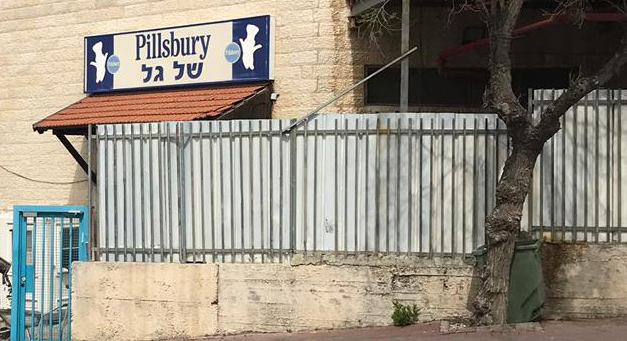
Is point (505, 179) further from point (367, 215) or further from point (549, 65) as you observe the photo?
point (549, 65)

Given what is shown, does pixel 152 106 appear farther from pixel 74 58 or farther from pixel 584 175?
pixel 584 175

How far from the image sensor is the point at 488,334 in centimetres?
750

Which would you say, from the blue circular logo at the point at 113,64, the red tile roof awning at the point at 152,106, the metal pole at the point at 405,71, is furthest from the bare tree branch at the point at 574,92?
the blue circular logo at the point at 113,64

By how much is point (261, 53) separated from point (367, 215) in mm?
4137

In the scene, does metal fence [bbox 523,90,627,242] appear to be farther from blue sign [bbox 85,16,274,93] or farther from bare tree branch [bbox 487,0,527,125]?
blue sign [bbox 85,16,274,93]

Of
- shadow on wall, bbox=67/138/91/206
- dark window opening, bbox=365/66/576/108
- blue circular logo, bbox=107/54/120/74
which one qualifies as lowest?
shadow on wall, bbox=67/138/91/206

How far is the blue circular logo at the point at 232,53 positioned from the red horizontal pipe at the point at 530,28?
306 centimetres

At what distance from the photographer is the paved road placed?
736 centimetres

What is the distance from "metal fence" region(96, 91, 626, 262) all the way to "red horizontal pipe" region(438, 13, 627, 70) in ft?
5.10

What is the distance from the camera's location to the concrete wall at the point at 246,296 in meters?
8.23

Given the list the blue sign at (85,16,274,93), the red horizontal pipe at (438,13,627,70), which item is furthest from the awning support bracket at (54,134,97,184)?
the red horizontal pipe at (438,13,627,70)

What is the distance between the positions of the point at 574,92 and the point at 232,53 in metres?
6.12

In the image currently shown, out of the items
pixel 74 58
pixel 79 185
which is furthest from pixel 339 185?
pixel 74 58

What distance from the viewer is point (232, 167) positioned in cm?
887
